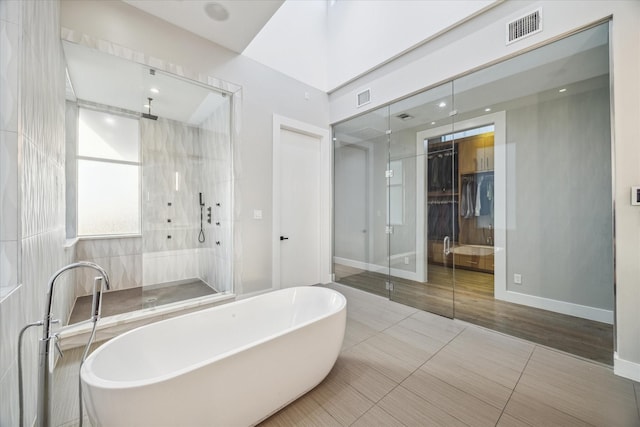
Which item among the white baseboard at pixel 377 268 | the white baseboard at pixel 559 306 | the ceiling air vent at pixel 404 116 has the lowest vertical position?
the white baseboard at pixel 559 306

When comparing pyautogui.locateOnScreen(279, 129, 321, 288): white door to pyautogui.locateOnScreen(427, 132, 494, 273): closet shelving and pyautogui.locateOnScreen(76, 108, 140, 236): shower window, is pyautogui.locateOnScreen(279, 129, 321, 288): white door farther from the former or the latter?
pyautogui.locateOnScreen(76, 108, 140, 236): shower window

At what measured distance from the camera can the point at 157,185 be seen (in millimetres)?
3660

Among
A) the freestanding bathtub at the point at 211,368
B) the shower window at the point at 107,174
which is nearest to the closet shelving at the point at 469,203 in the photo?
the freestanding bathtub at the point at 211,368

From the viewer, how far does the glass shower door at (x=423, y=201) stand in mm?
3139

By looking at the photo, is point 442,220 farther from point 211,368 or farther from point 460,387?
point 211,368

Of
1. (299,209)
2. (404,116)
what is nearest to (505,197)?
(404,116)

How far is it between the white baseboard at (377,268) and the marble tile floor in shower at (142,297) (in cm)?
204

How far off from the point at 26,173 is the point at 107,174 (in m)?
3.06

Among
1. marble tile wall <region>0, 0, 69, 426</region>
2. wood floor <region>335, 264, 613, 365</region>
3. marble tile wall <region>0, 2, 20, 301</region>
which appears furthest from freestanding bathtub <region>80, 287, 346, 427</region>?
wood floor <region>335, 264, 613, 365</region>

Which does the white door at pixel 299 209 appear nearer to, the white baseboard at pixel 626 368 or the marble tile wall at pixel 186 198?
the marble tile wall at pixel 186 198

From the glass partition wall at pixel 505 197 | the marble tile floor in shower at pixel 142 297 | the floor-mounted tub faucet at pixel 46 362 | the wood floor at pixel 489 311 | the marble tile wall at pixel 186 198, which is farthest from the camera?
the marble tile wall at pixel 186 198

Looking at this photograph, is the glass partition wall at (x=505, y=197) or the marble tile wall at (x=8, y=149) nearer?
the marble tile wall at (x=8, y=149)

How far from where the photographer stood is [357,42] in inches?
144

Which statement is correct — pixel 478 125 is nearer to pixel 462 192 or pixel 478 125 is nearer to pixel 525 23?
pixel 462 192
